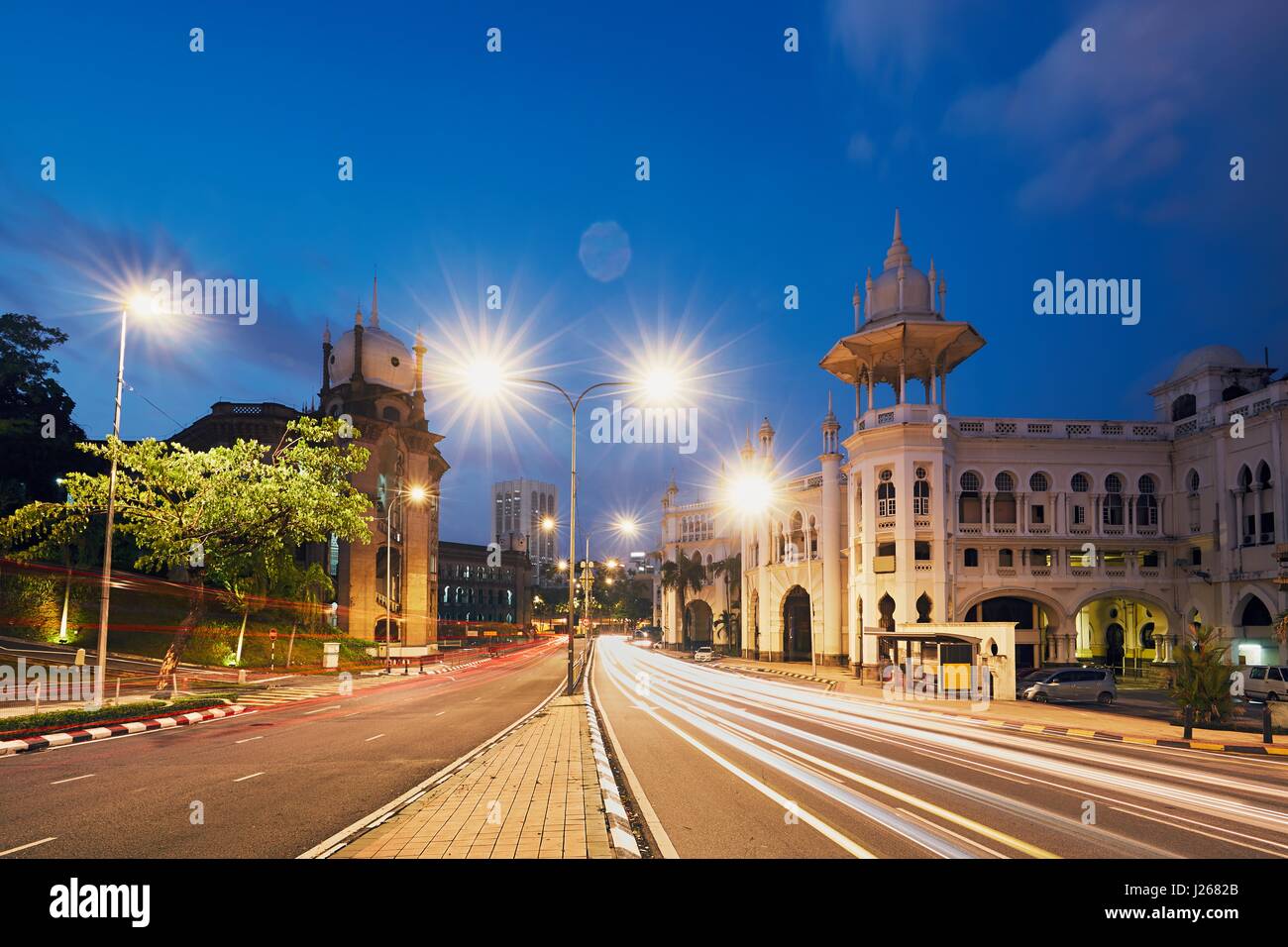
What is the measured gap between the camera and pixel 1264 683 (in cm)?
2962

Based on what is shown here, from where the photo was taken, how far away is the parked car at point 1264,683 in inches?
1133

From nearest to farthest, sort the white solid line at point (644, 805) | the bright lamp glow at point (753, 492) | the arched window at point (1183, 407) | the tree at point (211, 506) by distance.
Result: the white solid line at point (644, 805) → the tree at point (211, 506) → the arched window at point (1183, 407) → the bright lamp glow at point (753, 492)

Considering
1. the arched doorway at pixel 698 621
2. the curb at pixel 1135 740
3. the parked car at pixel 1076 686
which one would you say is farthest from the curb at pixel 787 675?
the arched doorway at pixel 698 621

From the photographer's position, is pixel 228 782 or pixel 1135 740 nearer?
pixel 228 782

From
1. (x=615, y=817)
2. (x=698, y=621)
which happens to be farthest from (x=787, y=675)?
(x=698, y=621)

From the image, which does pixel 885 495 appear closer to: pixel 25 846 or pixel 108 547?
pixel 108 547

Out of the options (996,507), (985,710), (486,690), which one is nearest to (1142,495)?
(996,507)

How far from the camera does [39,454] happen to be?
150 feet

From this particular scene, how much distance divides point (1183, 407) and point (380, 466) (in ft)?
185

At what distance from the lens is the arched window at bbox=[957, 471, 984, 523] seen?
45688mm

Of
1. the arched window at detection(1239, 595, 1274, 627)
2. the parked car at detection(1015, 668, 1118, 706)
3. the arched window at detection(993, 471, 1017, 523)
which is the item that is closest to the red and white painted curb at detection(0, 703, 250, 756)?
the parked car at detection(1015, 668, 1118, 706)

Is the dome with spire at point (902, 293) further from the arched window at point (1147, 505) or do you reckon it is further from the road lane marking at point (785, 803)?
the road lane marking at point (785, 803)

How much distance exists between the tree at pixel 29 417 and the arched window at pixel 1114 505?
192 ft
